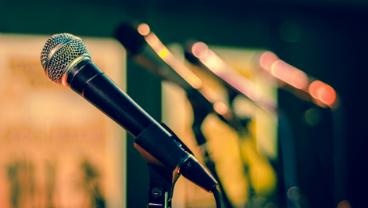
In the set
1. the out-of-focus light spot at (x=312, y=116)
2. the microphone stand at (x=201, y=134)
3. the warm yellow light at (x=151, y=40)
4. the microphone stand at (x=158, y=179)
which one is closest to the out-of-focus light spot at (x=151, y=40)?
the warm yellow light at (x=151, y=40)

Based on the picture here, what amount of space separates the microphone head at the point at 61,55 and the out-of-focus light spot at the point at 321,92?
3.30 ft

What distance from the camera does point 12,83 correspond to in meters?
2.04

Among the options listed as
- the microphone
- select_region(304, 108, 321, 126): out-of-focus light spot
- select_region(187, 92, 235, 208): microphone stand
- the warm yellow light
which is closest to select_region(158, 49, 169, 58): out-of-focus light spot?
the warm yellow light

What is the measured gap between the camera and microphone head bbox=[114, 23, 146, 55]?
34.3 inches

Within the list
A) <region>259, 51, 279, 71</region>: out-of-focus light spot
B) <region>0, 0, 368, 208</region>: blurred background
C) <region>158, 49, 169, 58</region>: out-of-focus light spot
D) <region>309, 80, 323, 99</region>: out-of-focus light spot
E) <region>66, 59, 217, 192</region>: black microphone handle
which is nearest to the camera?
<region>66, 59, 217, 192</region>: black microphone handle

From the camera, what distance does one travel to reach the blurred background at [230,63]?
2057 mm

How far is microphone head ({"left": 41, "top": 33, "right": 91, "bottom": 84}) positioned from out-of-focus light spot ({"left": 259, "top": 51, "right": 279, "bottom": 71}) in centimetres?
96

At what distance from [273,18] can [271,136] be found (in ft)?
4.28

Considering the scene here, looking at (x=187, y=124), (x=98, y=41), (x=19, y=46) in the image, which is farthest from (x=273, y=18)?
(x=19, y=46)

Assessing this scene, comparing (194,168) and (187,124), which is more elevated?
(187,124)

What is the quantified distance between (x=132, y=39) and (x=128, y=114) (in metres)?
0.36

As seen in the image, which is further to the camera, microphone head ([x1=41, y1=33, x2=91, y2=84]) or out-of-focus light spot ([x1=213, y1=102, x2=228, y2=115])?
out-of-focus light spot ([x1=213, y1=102, x2=228, y2=115])

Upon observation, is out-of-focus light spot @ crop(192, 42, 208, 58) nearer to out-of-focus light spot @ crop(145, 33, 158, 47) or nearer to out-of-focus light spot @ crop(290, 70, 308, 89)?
out-of-focus light spot @ crop(145, 33, 158, 47)

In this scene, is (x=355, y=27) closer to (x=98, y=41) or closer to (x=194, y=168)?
(x=98, y=41)
